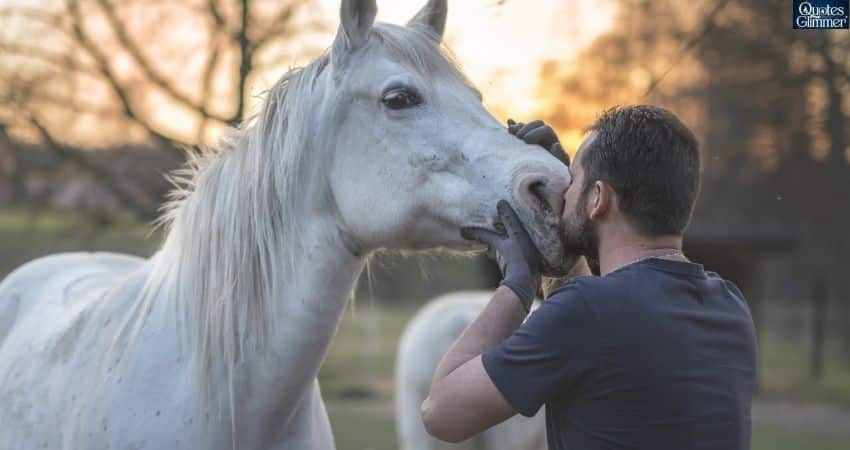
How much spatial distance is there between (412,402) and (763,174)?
937 cm

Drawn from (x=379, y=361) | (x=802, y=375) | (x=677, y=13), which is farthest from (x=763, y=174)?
(x=379, y=361)

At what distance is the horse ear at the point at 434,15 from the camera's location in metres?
2.86

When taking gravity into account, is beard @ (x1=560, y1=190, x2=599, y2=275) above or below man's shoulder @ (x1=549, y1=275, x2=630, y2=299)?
above

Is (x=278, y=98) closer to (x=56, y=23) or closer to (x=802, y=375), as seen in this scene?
(x=56, y=23)

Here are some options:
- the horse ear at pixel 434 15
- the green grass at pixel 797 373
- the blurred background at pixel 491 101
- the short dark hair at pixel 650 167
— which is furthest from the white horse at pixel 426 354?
the green grass at pixel 797 373

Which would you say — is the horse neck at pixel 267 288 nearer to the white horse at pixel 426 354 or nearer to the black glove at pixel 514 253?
the black glove at pixel 514 253

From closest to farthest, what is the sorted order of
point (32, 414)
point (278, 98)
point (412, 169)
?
point (412, 169)
point (278, 98)
point (32, 414)

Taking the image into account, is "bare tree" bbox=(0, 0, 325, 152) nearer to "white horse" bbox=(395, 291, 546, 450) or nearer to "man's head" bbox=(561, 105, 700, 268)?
"white horse" bbox=(395, 291, 546, 450)

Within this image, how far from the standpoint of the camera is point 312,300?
8.46 ft

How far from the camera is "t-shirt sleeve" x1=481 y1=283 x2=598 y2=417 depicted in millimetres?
1924

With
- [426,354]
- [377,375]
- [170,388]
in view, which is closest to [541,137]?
[170,388]

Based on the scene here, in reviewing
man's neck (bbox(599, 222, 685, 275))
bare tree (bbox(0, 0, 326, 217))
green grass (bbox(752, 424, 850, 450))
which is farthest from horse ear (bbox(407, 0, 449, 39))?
green grass (bbox(752, 424, 850, 450))

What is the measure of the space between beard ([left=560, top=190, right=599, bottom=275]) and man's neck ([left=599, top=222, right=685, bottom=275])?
0.06m

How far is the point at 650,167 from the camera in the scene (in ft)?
6.51
